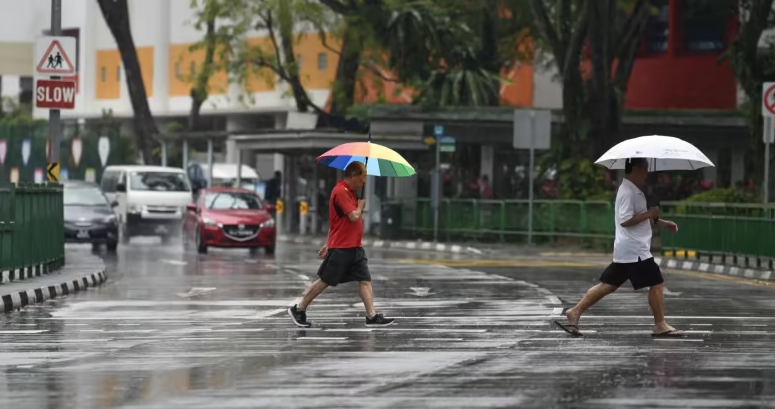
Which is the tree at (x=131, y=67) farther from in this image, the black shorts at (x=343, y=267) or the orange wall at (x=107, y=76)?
the black shorts at (x=343, y=267)

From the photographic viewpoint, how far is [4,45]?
30250 mm

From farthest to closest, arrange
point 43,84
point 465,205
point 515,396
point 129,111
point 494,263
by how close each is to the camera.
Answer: point 129,111
point 465,205
point 494,263
point 43,84
point 515,396

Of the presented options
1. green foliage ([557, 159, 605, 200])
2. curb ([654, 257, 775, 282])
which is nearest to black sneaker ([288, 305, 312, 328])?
curb ([654, 257, 775, 282])

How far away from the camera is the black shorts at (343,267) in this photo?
1733cm

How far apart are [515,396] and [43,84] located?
19290 mm

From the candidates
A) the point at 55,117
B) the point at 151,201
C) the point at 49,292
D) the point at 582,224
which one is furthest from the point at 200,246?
the point at 49,292

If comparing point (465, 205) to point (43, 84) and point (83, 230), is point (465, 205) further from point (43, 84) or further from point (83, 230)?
point (43, 84)

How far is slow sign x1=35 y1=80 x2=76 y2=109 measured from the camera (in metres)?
28.9

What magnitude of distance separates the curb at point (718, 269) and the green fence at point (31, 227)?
11758 millimetres

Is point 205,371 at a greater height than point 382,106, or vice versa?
point 382,106

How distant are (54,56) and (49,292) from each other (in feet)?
23.5

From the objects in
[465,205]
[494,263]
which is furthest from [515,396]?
[465,205]

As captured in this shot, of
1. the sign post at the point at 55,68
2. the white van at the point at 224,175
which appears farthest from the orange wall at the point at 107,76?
the sign post at the point at 55,68

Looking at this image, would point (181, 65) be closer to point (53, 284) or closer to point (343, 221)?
point (53, 284)
